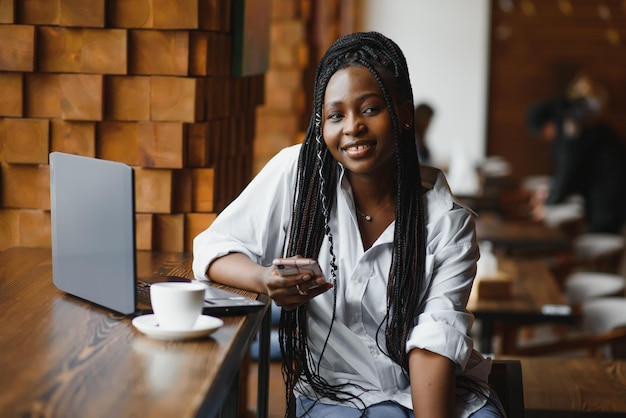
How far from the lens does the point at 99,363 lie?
1535mm

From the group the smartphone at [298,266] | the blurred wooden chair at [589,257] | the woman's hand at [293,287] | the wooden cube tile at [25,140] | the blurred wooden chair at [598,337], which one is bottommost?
the blurred wooden chair at [589,257]

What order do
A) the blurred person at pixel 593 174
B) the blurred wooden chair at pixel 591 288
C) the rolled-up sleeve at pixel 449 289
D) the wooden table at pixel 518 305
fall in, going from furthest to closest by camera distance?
the blurred person at pixel 593 174
the blurred wooden chair at pixel 591 288
the wooden table at pixel 518 305
the rolled-up sleeve at pixel 449 289

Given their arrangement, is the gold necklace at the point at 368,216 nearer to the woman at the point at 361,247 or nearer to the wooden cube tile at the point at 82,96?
the woman at the point at 361,247

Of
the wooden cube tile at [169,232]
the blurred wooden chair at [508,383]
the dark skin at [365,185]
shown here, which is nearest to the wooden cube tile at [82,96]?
the wooden cube tile at [169,232]

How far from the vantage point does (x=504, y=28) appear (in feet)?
36.9

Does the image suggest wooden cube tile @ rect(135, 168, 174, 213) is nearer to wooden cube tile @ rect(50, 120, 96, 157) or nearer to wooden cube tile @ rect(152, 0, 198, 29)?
wooden cube tile @ rect(50, 120, 96, 157)

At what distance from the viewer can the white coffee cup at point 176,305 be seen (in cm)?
167

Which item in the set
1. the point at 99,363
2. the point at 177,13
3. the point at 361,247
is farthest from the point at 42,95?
the point at 99,363

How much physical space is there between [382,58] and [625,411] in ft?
3.99

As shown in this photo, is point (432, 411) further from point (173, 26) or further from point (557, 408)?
point (173, 26)

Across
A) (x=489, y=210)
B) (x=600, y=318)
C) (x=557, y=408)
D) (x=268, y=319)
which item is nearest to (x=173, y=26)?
(x=268, y=319)

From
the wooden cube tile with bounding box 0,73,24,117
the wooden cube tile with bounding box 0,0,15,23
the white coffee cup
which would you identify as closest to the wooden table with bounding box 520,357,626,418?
the white coffee cup

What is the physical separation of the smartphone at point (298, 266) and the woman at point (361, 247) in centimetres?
9

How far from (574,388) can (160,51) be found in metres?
1.50
